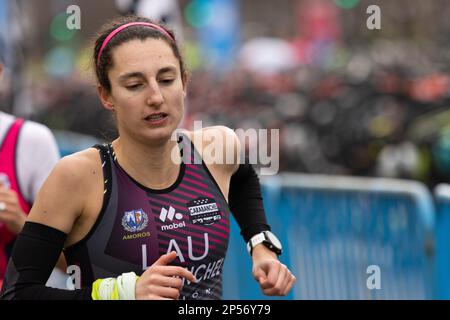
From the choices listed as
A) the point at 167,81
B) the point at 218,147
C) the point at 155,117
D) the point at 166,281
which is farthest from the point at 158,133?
the point at 166,281

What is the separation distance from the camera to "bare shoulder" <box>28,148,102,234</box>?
9.59ft

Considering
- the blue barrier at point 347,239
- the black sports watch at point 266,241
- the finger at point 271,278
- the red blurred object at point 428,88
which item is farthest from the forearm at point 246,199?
the red blurred object at point 428,88

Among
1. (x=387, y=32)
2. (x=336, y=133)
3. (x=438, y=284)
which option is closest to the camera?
(x=438, y=284)

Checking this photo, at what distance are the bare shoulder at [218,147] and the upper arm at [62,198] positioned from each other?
0.54 meters

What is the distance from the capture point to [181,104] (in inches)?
122

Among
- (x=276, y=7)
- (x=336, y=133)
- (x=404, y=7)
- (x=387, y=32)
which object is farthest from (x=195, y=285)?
(x=276, y=7)

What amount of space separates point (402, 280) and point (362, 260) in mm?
444

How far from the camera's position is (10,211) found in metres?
3.81

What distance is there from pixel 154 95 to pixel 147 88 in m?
0.04

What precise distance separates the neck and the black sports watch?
392mm

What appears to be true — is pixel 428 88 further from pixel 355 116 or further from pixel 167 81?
pixel 167 81

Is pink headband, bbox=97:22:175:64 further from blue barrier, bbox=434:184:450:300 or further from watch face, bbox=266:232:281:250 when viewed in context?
blue barrier, bbox=434:184:450:300

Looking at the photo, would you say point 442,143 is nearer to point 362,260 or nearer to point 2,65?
point 362,260

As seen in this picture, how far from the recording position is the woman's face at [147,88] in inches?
118
